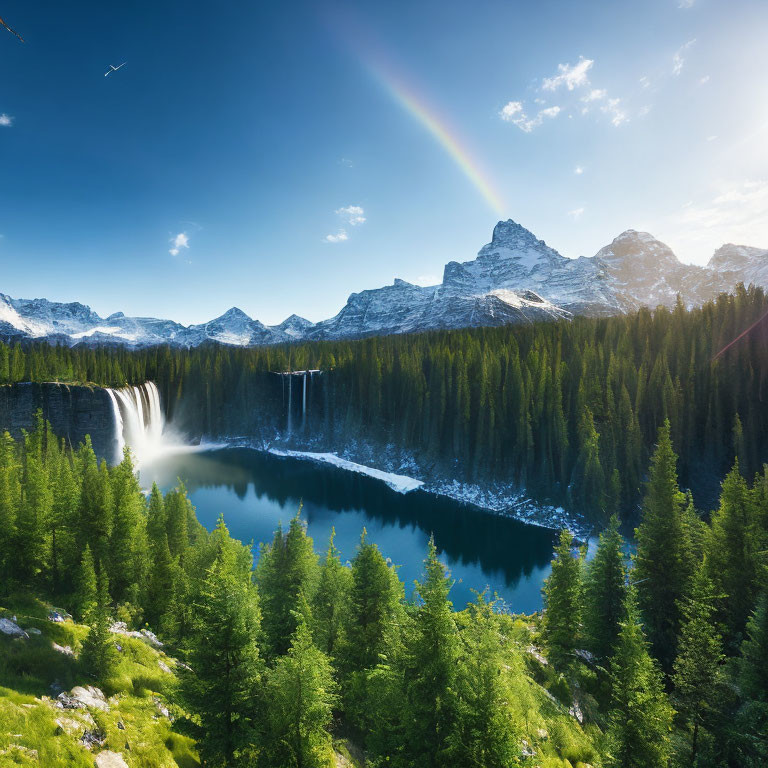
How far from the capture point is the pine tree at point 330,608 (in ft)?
65.4

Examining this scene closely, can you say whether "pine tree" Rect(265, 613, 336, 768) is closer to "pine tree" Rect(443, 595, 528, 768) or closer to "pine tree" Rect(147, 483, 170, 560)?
"pine tree" Rect(443, 595, 528, 768)

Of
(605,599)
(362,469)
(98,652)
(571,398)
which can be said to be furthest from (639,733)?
(362,469)

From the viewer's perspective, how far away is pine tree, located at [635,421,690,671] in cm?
2695

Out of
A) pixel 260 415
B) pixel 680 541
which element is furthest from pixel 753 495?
pixel 260 415

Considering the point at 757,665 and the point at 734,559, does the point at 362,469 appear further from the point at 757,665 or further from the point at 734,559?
the point at 757,665

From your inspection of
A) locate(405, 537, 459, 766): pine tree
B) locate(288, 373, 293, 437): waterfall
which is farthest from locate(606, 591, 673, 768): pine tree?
locate(288, 373, 293, 437): waterfall

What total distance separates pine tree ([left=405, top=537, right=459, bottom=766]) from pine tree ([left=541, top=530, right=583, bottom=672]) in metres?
16.6

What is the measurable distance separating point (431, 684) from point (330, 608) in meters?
9.60

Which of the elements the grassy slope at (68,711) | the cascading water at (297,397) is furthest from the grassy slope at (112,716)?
the cascading water at (297,397)

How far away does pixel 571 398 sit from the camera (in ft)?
231

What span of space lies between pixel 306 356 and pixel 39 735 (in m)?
116

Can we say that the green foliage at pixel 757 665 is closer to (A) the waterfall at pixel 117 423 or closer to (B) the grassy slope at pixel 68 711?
(B) the grassy slope at pixel 68 711

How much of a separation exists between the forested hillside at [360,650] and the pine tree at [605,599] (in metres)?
0.09

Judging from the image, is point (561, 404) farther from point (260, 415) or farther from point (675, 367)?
point (260, 415)
